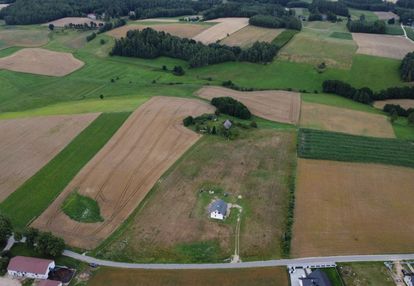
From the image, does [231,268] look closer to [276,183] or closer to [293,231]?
[293,231]

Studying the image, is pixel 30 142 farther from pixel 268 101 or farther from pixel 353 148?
pixel 353 148

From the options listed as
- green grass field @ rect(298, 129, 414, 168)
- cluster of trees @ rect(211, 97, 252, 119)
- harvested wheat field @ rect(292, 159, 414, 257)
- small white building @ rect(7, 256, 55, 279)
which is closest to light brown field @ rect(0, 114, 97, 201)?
small white building @ rect(7, 256, 55, 279)

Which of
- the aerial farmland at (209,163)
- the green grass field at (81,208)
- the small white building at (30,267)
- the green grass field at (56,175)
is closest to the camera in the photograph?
the small white building at (30,267)

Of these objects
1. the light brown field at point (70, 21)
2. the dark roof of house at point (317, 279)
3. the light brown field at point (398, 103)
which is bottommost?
the light brown field at point (398, 103)

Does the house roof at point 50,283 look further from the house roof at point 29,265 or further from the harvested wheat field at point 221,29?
the harvested wheat field at point 221,29

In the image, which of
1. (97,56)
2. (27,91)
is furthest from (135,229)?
(97,56)

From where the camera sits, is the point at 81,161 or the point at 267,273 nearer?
the point at 267,273

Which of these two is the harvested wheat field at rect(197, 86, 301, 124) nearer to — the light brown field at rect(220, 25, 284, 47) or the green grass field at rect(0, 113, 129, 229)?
the green grass field at rect(0, 113, 129, 229)

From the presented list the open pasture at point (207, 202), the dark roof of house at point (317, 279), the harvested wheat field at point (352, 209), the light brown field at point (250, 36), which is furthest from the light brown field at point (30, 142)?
the light brown field at point (250, 36)
